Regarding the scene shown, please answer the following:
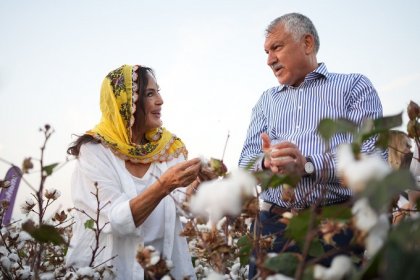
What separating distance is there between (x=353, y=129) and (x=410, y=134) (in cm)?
39

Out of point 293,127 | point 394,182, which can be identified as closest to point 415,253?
point 394,182

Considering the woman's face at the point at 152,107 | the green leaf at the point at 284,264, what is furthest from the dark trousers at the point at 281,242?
the woman's face at the point at 152,107

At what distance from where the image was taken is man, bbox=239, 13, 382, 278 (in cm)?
175

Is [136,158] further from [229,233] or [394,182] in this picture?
[394,182]

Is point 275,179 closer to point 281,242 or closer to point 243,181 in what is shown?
point 243,181

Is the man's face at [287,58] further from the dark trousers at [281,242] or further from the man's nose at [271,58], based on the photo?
the dark trousers at [281,242]

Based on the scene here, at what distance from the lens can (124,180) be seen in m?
2.06

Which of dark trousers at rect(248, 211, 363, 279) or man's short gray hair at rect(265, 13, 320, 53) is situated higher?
man's short gray hair at rect(265, 13, 320, 53)

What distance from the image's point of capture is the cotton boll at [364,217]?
53cm

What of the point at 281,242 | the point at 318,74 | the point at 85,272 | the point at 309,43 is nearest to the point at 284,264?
the point at 281,242

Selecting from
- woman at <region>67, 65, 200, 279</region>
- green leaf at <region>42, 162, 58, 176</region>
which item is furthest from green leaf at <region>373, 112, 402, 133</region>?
woman at <region>67, 65, 200, 279</region>

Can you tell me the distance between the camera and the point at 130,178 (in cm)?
210

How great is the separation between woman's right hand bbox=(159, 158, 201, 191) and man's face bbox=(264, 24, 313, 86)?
0.68 meters

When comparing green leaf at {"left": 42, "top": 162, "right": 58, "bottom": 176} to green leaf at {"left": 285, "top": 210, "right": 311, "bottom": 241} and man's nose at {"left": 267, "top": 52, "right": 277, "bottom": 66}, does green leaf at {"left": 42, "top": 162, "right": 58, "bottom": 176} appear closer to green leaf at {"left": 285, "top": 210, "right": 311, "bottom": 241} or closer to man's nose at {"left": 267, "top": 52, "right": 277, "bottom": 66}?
green leaf at {"left": 285, "top": 210, "right": 311, "bottom": 241}
